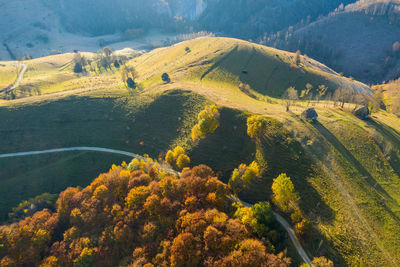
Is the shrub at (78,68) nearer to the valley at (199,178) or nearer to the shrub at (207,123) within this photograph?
the valley at (199,178)

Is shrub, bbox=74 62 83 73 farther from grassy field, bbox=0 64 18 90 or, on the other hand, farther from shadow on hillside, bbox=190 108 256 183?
shadow on hillside, bbox=190 108 256 183

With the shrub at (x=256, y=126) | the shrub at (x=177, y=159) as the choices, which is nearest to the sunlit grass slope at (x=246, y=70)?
the shrub at (x=256, y=126)

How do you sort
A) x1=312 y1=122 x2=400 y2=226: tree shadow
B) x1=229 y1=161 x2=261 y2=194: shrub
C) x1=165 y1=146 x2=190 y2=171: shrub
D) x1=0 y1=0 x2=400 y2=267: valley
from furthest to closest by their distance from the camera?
x1=165 y1=146 x2=190 y2=171: shrub, x1=229 y1=161 x2=261 y2=194: shrub, x1=312 y1=122 x2=400 y2=226: tree shadow, x1=0 y1=0 x2=400 y2=267: valley

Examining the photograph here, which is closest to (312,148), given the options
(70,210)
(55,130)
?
(70,210)

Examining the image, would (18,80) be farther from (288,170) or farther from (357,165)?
(357,165)

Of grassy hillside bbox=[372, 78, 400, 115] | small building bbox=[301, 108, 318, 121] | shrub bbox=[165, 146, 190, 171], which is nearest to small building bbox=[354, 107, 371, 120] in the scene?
small building bbox=[301, 108, 318, 121]
